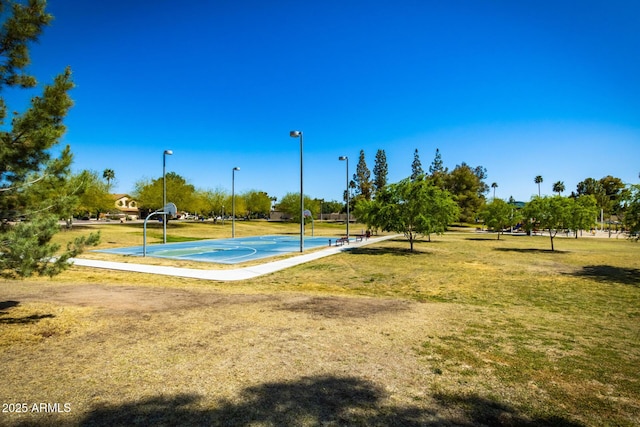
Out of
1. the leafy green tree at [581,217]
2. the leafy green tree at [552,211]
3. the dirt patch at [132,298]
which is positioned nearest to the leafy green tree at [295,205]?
the leafy green tree at [552,211]

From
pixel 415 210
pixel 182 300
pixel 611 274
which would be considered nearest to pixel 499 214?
pixel 415 210

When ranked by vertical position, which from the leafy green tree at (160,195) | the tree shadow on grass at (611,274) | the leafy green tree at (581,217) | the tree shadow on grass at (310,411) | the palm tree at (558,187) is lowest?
the tree shadow on grass at (611,274)

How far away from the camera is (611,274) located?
56.9 ft

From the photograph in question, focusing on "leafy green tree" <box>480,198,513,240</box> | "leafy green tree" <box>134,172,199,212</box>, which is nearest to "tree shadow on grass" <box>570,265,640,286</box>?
"leafy green tree" <box>480,198,513,240</box>

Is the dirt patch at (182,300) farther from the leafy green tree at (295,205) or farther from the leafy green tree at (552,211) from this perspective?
the leafy green tree at (295,205)

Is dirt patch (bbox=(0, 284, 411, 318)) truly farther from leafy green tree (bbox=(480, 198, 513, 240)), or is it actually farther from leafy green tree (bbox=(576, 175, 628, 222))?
leafy green tree (bbox=(576, 175, 628, 222))

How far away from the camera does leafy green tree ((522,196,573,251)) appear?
29.0m

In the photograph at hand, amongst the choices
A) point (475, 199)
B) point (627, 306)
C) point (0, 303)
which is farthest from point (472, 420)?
point (475, 199)

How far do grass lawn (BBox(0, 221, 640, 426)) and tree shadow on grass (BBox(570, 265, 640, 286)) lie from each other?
477 cm

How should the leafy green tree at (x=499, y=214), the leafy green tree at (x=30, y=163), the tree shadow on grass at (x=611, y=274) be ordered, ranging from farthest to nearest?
the leafy green tree at (x=499, y=214)
the tree shadow on grass at (x=611, y=274)
the leafy green tree at (x=30, y=163)

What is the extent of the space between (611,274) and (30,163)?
2397cm

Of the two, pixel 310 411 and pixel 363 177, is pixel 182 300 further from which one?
pixel 363 177

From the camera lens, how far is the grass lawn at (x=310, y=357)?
4.24 metres

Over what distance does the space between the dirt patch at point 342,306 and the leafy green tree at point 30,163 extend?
5.41 metres
